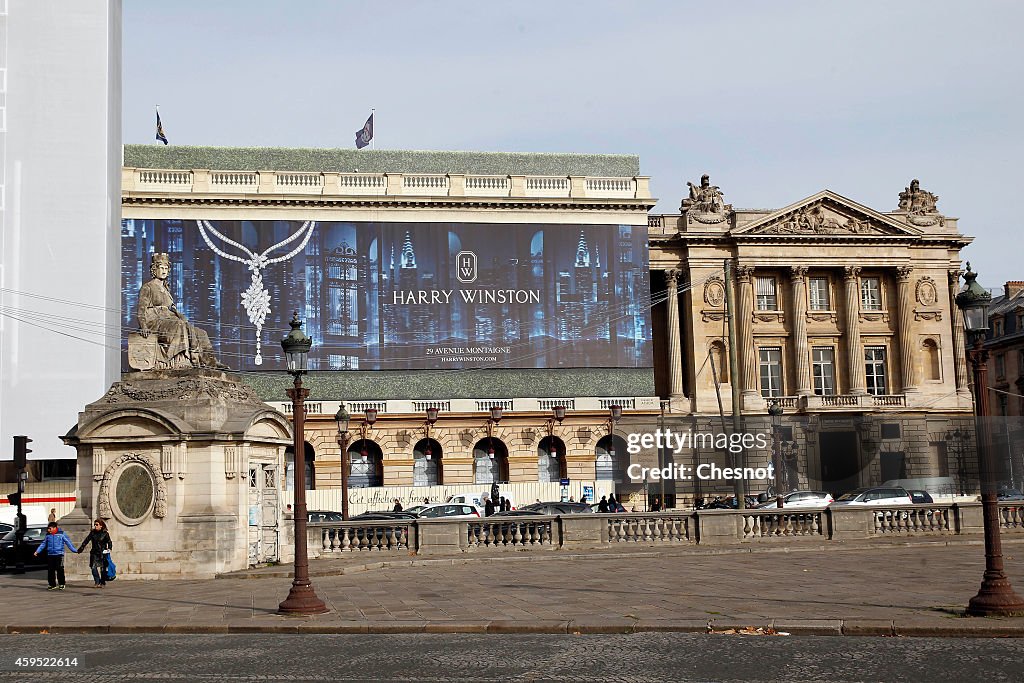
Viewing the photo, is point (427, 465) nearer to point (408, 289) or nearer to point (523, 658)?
point (408, 289)

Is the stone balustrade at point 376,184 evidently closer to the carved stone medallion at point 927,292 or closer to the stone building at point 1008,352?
the carved stone medallion at point 927,292

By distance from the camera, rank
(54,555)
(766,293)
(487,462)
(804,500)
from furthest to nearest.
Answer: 1. (766,293)
2. (487,462)
3. (804,500)
4. (54,555)

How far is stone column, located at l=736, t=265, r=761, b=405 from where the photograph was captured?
6869 cm

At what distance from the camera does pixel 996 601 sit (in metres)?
15.0

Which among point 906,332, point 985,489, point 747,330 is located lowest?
point 985,489

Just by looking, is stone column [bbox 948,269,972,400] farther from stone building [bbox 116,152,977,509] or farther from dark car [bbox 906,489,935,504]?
dark car [bbox 906,489,935,504]

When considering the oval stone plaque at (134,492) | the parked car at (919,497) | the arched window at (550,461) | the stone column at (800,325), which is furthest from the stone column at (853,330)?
the oval stone plaque at (134,492)

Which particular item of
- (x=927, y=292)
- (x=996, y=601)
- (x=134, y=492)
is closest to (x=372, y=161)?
(x=927, y=292)

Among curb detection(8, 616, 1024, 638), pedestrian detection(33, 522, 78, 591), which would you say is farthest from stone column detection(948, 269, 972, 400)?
curb detection(8, 616, 1024, 638)

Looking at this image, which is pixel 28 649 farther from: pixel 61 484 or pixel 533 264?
pixel 533 264

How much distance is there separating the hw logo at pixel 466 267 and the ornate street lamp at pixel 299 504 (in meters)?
44.0

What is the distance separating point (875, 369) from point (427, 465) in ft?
93.5

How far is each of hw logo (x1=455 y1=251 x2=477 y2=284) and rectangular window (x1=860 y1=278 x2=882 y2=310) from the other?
25383 millimetres

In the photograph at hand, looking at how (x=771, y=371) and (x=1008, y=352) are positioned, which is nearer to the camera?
(x=771, y=371)
